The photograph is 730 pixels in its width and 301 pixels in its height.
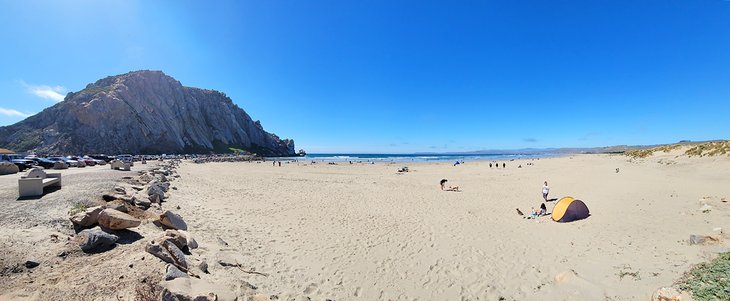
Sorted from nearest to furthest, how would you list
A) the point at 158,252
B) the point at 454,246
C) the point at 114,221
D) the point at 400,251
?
the point at 158,252 < the point at 114,221 < the point at 400,251 < the point at 454,246

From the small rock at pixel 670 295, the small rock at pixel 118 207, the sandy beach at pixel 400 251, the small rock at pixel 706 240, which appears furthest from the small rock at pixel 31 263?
the small rock at pixel 706 240

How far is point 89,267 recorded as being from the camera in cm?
468

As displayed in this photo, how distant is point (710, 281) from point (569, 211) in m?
7.83

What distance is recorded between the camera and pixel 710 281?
185 inches

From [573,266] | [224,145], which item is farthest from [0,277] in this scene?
[224,145]

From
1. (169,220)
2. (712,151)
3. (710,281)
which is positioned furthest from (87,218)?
(712,151)

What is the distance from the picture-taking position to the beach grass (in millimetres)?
4293

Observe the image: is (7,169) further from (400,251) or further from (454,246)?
(454,246)

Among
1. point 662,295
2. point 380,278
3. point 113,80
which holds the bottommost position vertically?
point 380,278

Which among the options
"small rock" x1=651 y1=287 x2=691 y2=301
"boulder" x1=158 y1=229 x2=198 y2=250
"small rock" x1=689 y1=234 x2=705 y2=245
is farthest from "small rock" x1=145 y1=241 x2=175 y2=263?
"small rock" x1=689 y1=234 x2=705 y2=245

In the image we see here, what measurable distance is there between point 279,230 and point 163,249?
565 cm

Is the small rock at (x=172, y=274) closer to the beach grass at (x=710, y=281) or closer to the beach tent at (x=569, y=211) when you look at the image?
the beach grass at (x=710, y=281)

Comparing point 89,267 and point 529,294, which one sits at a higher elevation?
point 89,267

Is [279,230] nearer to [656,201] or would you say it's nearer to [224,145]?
[656,201]
